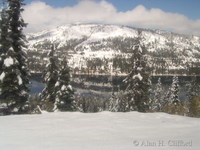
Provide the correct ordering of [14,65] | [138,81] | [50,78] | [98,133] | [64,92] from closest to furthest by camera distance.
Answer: [98,133] < [14,65] < [64,92] < [138,81] < [50,78]

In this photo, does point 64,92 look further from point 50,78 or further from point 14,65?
point 14,65

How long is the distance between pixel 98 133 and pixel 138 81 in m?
23.8

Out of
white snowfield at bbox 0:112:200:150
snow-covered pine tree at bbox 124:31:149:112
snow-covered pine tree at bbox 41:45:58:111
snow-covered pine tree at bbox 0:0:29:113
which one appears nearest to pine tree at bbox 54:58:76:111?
snow-covered pine tree at bbox 41:45:58:111

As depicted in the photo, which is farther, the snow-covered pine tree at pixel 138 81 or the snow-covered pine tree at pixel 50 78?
the snow-covered pine tree at pixel 50 78

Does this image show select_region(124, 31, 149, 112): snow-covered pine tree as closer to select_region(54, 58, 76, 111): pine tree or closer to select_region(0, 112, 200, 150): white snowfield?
select_region(54, 58, 76, 111): pine tree

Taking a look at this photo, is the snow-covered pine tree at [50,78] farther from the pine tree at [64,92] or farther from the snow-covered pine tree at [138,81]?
the snow-covered pine tree at [138,81]

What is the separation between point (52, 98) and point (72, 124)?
23.0 m

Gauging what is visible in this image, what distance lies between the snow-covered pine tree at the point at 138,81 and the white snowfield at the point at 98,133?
805 inches

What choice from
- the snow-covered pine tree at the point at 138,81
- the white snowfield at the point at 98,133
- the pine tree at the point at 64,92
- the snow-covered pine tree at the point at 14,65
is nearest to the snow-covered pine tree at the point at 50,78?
the pine tree at the point at 64,92

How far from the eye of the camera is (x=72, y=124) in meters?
8.03

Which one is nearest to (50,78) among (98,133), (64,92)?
(64,92)

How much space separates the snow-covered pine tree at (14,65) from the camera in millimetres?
19578

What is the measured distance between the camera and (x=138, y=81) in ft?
98.9

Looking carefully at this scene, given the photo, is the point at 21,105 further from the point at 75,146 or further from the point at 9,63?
the point at 75,146
